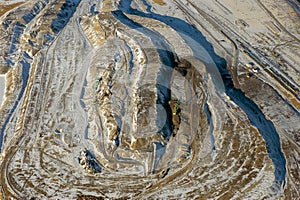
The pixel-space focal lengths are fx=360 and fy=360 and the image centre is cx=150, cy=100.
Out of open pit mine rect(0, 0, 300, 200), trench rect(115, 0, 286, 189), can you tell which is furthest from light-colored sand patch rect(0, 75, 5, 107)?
trench rect(115, 0, 286, 189)

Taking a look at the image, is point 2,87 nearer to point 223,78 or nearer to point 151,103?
point 151,103

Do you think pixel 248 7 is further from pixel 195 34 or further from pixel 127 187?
pixel 127 187

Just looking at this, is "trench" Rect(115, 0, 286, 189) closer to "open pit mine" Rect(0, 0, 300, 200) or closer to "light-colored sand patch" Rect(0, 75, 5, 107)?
"open pit mine" Rect(0, 0, 300, 200)

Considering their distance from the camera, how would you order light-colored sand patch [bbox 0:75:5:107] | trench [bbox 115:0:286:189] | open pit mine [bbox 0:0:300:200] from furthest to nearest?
light-colored sand patch [bbox 0:75:5:107]
trench [bbox 115:0:286:189]
open pit mine [bbox 0:0:300:200]

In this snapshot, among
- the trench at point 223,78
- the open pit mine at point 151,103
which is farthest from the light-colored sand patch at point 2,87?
the trench at point 223,78

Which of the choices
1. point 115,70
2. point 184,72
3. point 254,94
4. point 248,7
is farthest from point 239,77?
point 248,7

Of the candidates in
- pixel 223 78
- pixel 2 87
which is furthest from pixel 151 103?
pixel 2 87

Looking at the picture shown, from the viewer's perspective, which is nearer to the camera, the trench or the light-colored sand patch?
the trench

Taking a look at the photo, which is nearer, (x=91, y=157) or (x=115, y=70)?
(x=91, y=157)

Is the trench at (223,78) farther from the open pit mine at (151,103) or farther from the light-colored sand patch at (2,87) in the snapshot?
the light-colored sand patch at (2,87)
